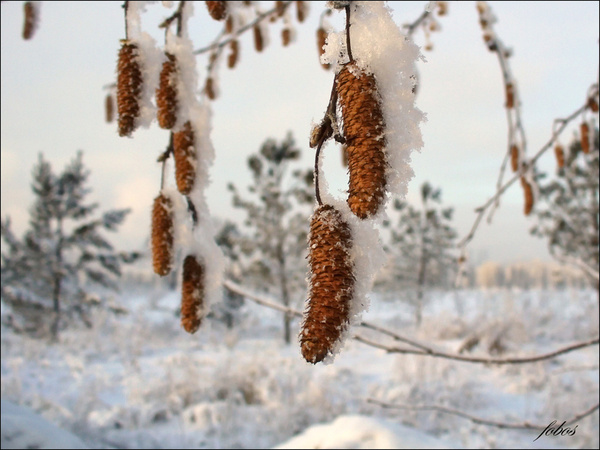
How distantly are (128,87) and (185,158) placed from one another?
0.13 meters

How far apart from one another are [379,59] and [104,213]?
9.34 metres

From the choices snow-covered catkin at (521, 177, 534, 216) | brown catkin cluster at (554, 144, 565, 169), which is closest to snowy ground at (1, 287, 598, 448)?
snow-covered catkin at (521, 177, 534, 216)

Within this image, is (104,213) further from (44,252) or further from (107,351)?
(107,351)

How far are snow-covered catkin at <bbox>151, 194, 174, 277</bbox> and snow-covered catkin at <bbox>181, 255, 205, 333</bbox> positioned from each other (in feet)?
0.18

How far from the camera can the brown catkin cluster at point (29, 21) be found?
3.95 feet

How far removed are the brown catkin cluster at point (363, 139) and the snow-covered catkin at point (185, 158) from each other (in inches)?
14.4

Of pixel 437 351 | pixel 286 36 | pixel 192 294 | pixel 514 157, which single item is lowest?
pixel 437 351

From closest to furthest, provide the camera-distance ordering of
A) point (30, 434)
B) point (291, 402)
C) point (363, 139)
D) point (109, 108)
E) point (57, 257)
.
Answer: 1. point (363, 139)
2. point (109, 108)
3. point (30, 434)
4. point (291, 402)
5. point (57, 257)

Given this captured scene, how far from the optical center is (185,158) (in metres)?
0.73

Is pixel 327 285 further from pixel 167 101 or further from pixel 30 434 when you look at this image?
pixel 30 434

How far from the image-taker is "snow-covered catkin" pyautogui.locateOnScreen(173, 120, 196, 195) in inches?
28.4

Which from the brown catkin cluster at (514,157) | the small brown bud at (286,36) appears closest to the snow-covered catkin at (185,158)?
the small brown bud at (286,36)

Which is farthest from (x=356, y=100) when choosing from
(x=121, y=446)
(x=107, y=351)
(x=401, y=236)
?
(x=401, y=236)

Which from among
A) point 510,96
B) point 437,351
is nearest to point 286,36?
point 510,96
